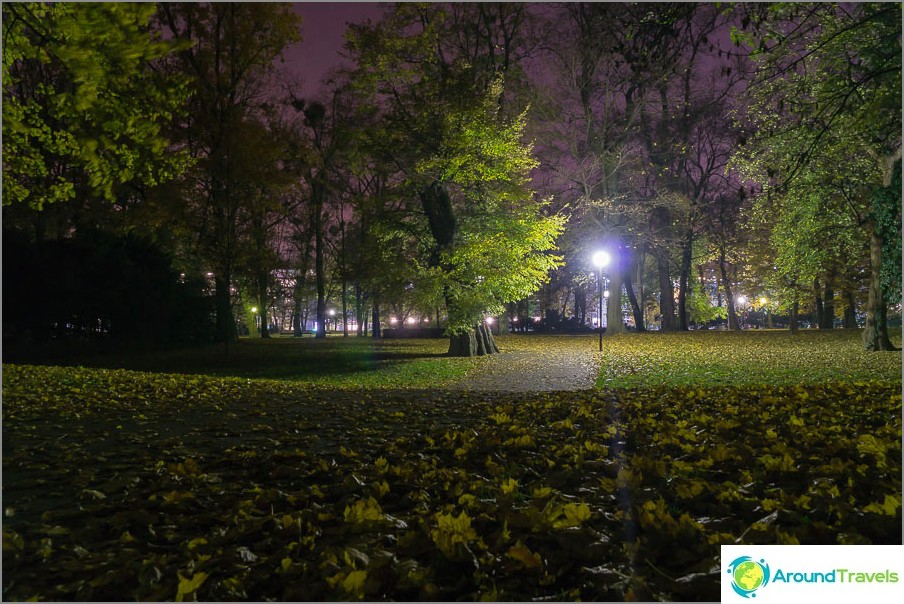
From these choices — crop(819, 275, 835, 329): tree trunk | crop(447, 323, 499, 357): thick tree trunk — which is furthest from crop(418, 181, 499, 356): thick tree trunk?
crop(819, 275, 835, 329): tree trunk

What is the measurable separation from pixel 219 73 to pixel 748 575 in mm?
24343

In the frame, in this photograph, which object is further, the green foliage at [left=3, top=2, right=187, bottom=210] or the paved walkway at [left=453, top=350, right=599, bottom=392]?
the paved walkway at [left=453, top=350, right=599, bottom=392]

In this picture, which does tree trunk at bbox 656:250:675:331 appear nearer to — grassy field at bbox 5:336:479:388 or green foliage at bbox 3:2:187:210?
grassy field at bbox 5:336:479:388

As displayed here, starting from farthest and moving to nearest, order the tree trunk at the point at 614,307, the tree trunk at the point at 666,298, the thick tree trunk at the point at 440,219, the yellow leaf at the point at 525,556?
the tree trunk at the point at 666,298
the tree trunk at the point at 614,307
the thick tree trunk at the point at 440,219
the yellow leaf at the point at 525,556

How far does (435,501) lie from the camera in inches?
124

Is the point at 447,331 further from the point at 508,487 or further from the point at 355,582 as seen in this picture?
the point at 355,582

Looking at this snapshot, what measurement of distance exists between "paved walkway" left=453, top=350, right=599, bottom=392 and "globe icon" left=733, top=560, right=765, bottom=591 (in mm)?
8158

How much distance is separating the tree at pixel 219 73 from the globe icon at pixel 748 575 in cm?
1859

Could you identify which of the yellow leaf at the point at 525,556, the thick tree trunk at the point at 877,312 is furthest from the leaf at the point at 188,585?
the thick tree trunk at the point at 877,312

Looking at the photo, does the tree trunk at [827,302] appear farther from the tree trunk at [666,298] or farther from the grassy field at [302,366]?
the grassy field at [302,366]

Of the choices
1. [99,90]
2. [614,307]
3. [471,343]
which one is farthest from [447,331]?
[614,307]

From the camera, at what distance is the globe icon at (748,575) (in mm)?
2262

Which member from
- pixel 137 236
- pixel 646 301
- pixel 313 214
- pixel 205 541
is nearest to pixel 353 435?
pixel 205 541

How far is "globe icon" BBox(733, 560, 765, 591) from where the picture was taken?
226cm
